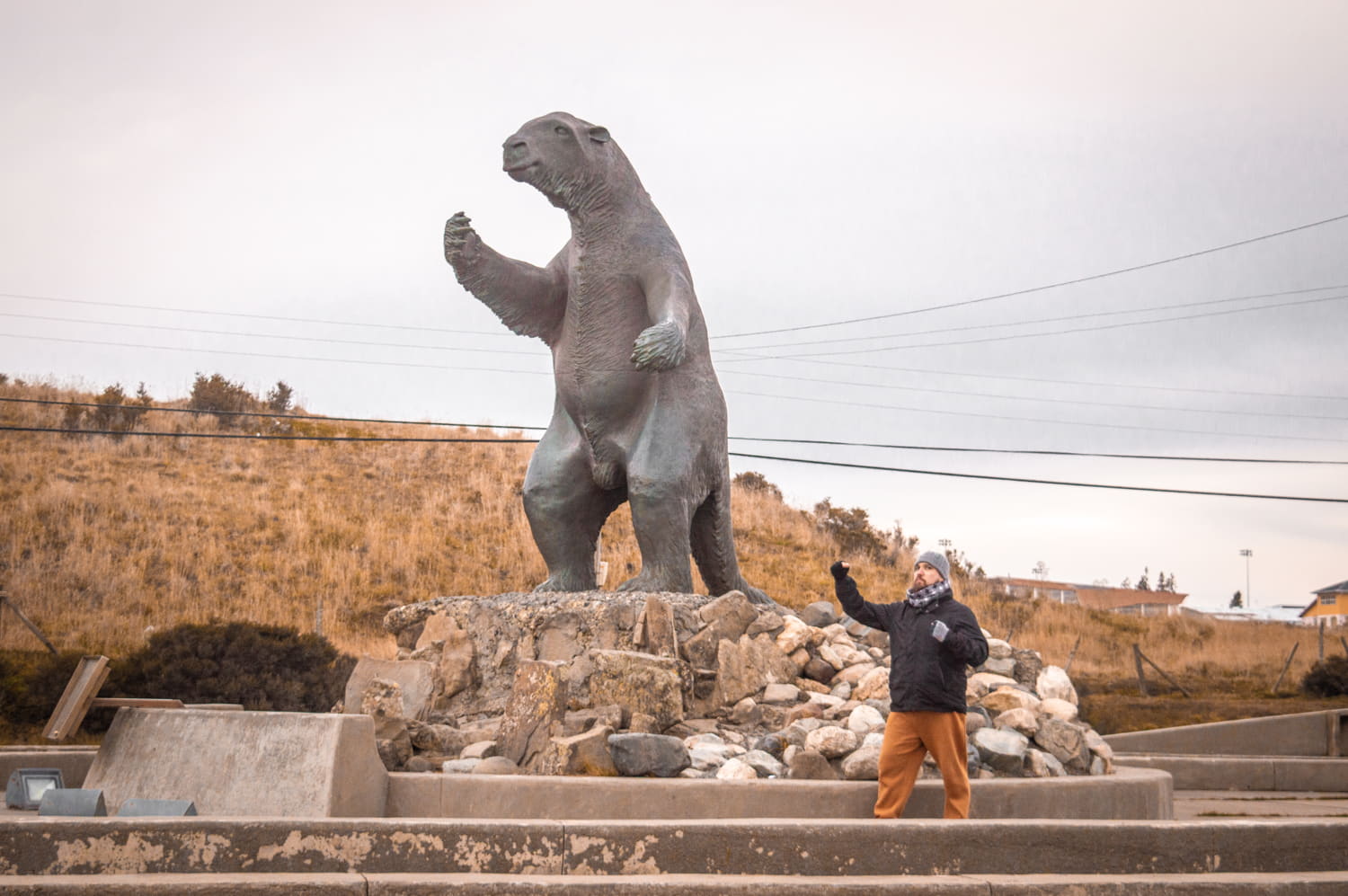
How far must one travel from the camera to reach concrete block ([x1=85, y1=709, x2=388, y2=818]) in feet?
16.0

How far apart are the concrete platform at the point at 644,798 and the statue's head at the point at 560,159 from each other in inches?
132

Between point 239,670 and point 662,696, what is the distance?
998 centimetres

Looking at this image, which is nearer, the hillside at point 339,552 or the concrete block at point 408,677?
the concrete block at point 408,677

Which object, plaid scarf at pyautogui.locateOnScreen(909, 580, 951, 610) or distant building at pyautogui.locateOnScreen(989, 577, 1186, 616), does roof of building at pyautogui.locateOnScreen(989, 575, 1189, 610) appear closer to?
distant building at pyautogui.locateOnScreen(989, 577, 1186, 616)

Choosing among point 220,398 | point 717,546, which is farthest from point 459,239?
point 220,398

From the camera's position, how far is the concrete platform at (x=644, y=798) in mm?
5125

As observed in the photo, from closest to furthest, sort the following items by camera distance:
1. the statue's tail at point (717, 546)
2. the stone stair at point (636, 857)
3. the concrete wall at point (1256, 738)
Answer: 1. the stone stair at point (636, 857)
2. the statue's tail at point (717, 546)
3. the concrete wall at point (1256, 738)

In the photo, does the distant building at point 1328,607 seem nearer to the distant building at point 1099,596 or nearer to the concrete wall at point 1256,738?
the distant building at point 1099,596

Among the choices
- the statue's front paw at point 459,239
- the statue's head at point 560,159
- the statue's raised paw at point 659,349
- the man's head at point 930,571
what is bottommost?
the man's head at point 930,571

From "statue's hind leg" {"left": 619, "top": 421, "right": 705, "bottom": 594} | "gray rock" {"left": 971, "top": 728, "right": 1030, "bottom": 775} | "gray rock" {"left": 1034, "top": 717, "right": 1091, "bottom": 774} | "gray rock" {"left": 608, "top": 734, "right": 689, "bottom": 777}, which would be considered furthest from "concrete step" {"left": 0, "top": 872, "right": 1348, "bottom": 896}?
"statue's hind leg" {"left": 619, "top": 421, "right": 705, "bottom": 594}

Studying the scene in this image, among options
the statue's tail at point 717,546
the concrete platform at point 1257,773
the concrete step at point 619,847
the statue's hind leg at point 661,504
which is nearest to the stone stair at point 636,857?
the concrete step at point 619,847

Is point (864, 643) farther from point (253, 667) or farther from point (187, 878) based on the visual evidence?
point (253, 667)

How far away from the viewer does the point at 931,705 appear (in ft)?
17.1

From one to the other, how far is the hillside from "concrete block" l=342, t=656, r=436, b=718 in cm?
1298
